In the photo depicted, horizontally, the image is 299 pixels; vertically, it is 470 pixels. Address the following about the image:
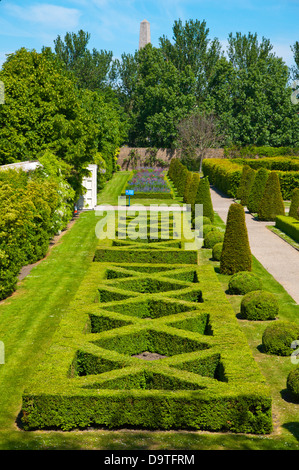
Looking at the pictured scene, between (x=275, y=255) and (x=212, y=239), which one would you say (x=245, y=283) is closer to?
(x=275, y=255)

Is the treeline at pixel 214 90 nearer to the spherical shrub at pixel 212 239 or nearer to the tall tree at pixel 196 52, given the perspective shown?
the tall tree at pixel 196 52

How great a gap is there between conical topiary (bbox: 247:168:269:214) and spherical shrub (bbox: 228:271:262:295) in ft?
53.0


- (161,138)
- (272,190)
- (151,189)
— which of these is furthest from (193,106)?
(272,190)

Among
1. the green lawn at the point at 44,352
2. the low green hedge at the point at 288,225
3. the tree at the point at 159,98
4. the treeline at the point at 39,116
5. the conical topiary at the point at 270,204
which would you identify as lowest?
the green lawn at the point at 44,352

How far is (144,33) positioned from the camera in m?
89.5

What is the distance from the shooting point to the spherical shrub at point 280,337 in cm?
1195

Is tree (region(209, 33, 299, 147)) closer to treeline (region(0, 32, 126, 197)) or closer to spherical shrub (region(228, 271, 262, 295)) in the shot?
treeline (region(0, 32, 126, 197))

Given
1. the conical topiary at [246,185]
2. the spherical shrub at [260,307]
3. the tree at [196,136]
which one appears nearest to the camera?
the spherical shrub at [260,307]

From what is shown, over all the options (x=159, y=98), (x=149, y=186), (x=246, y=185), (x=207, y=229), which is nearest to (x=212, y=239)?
(x=207, y=229)

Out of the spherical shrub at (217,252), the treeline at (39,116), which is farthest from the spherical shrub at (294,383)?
the treeline at (39,116)

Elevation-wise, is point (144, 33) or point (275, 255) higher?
point (144, 33)

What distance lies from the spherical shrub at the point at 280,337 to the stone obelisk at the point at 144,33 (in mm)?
83794

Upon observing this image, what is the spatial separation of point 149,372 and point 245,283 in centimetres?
736

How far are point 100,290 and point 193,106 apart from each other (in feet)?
210
